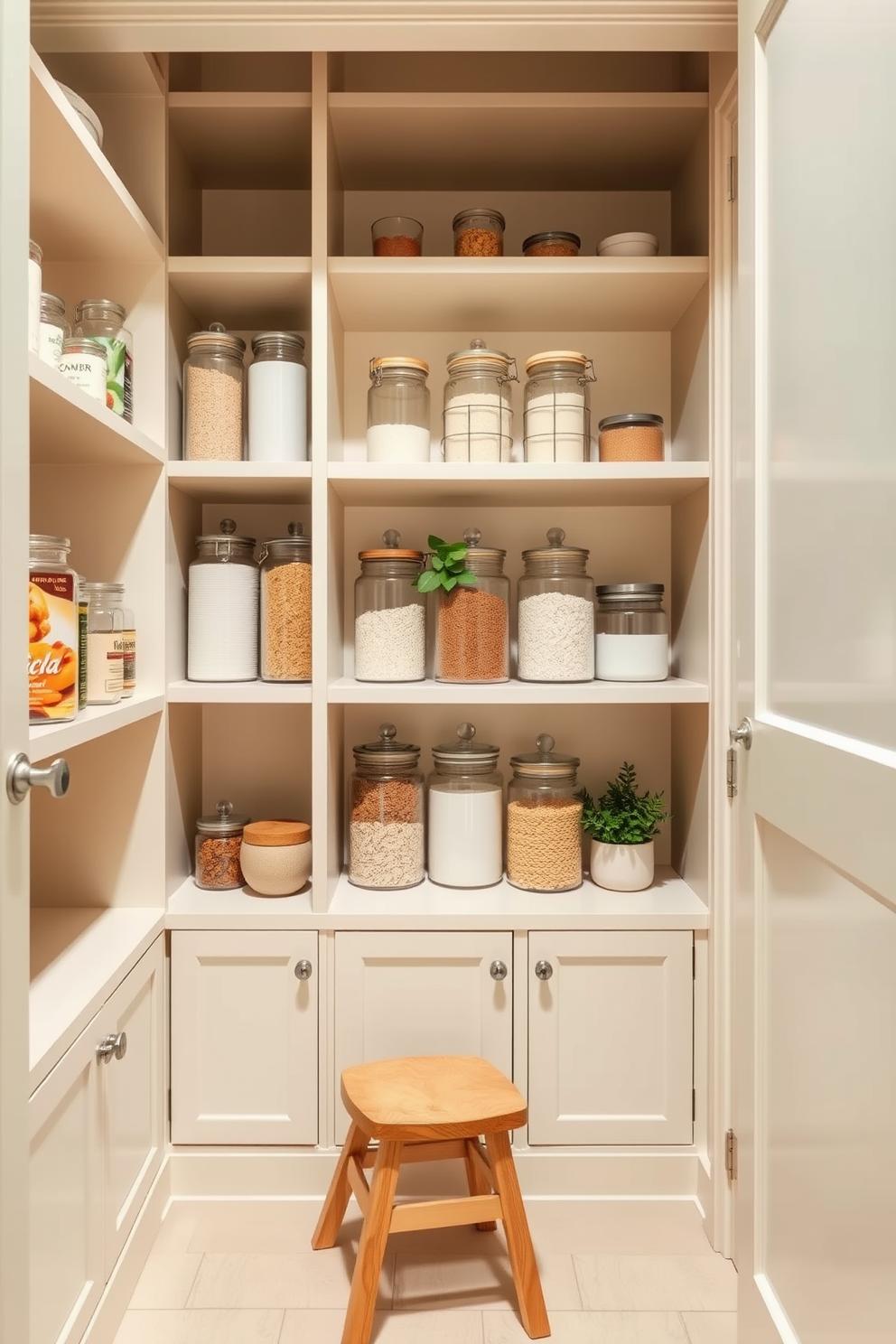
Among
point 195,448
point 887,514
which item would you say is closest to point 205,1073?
point 195,448

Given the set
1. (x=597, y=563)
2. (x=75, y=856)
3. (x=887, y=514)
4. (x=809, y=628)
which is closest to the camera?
(x=887, y=514)

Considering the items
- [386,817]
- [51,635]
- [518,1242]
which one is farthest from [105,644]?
[518,1242]

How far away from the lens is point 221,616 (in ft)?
5.81

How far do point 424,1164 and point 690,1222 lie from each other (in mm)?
504

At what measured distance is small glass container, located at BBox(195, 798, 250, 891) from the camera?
5.97 ft

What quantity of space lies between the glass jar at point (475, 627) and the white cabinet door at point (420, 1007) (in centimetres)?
50

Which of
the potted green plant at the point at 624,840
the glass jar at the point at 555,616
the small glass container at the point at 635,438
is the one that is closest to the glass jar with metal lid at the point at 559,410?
the small glass container at the point at 635,438

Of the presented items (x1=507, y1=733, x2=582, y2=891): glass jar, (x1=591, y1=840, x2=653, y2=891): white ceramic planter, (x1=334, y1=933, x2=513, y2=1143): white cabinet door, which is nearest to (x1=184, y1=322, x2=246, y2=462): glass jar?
(x1=507, y1=733, x2=582, y2=891): glass jar

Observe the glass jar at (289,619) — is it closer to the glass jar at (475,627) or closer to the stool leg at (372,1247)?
the glass jar at (475,627)

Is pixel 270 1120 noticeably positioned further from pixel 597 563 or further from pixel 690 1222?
pixel 597 563

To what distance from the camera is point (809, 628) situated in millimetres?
1024

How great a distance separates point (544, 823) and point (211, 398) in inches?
40.3

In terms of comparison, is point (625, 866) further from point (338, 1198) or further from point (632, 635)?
point (338, 1198)

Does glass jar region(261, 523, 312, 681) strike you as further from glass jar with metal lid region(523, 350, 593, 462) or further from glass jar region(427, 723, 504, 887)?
glass jar with metal lid region(523, 350, 593, 462)
